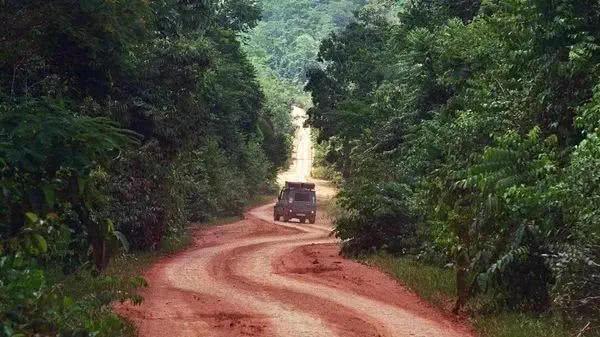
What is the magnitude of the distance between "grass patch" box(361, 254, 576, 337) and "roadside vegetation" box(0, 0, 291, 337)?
5426 millimetres

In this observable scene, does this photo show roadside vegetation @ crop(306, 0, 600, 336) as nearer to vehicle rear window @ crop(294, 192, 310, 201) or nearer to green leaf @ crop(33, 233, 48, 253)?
green leaf @ crop(33, 233, 48, 253)

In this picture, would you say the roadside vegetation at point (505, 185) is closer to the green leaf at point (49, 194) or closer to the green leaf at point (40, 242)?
the green leaf at point (49, 194)

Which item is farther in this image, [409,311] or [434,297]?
[434,297]

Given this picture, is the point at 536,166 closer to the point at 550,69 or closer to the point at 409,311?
the point at 550,69

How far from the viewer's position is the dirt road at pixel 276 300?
33.8 ft

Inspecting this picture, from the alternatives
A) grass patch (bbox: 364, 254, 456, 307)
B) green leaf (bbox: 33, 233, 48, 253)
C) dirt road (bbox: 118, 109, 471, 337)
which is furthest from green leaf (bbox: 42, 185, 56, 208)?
grass patch (bbox: 364, 254, 456, 307)

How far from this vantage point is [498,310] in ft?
37.5

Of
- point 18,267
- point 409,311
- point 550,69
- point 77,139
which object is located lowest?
point 409,311

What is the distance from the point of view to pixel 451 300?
515 inches

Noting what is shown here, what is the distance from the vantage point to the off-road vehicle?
139 feet

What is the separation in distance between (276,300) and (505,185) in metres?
4.68

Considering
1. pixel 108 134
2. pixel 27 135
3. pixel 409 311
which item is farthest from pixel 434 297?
pixel 27 135

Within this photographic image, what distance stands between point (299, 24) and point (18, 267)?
14792 cm

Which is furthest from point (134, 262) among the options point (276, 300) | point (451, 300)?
point (451, 300)
